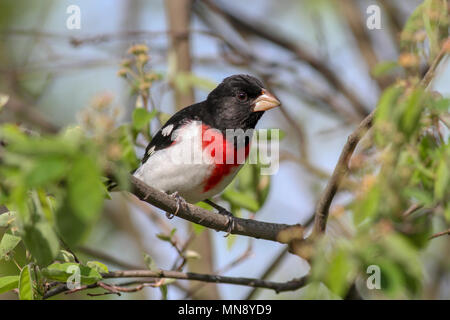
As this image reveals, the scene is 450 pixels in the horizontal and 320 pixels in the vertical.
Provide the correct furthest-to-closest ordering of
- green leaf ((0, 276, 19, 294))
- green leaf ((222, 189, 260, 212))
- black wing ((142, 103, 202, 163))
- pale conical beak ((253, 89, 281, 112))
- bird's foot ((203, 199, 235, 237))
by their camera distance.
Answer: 1. pale conical beak ((253, 89, 281, 112))
2. black wing ((142, 103, 202, 163))
3. green leaf ((222, 189, 260, 212))
4. bird's foot ((203, 199, 235, 237))
5. green leaf ((0, 276, 19, 294))

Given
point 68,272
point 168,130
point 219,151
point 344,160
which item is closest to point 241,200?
point 219,151

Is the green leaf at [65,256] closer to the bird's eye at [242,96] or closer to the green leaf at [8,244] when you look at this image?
the green leaf at [8,244]

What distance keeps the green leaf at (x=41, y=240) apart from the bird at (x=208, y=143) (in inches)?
56.3

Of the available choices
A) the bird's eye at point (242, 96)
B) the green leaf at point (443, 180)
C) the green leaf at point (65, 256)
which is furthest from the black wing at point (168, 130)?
the green leaf at point (443, 180)

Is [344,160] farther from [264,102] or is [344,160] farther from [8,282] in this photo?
[264,102]

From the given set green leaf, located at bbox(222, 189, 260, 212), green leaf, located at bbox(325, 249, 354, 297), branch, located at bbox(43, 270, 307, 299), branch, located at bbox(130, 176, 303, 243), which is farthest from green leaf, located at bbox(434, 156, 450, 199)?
green leaf, located at bbox(222, 189, 260, 212)

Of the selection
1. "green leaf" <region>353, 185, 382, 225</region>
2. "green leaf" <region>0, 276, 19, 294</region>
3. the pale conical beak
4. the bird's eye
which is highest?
the bird's eye

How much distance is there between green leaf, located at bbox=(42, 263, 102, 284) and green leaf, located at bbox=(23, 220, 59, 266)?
19.8 inches

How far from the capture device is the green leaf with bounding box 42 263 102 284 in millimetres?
2293

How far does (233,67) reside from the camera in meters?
4.83

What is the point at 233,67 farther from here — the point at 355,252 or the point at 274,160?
the point at 355,252

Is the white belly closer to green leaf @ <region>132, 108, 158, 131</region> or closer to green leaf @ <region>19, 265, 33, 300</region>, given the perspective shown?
green leaf @ <region>132, 108, 158, 131</region>

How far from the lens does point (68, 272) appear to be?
7.50 ft

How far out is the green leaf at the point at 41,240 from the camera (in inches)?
68.5
